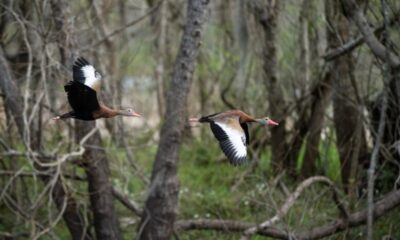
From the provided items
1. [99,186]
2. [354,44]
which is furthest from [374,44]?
→ [99,186]

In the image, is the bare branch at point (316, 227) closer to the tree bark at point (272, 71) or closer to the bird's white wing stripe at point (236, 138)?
the tree bark at point (272, 71)

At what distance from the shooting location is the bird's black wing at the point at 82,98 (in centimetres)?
397

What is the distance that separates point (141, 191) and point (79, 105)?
17.2ft

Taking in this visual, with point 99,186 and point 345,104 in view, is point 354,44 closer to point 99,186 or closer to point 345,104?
point 345,104

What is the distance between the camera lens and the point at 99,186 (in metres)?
7.18

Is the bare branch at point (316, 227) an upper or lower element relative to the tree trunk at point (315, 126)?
lower

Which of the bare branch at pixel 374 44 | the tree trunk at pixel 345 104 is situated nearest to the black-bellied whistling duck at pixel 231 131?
the bare branch at pixel 374 44

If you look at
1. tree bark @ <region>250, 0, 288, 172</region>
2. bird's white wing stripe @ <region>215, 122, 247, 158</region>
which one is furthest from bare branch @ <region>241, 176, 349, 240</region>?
bird's white wing stripe @ <region>215, 122, 247, 158</region>

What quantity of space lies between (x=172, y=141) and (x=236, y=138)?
261cm

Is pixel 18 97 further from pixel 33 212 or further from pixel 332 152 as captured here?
pixel 332 152

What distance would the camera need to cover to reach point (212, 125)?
426 centimetres

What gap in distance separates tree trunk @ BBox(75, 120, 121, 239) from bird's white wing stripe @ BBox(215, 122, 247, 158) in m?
2.97

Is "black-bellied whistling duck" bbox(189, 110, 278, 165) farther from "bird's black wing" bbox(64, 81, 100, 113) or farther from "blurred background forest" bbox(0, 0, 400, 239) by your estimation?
"blurred background forest" bbox(0, 0, 400, 239)

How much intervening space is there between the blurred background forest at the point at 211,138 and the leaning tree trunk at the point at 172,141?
11 millimetres
